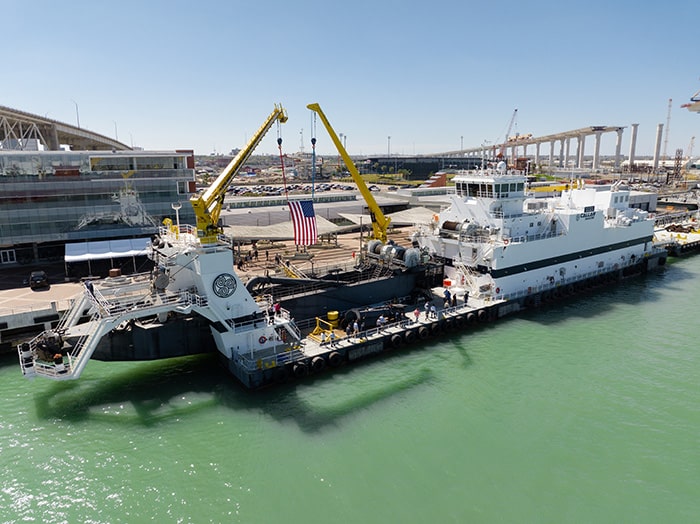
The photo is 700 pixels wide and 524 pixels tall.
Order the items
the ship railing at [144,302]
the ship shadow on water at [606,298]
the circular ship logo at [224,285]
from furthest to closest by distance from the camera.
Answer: the ship shadow on water at [606,298]
the circular ship logo at [224,285]
the ship railing at [144,302]

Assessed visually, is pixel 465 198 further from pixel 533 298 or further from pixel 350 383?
pixel 350 383

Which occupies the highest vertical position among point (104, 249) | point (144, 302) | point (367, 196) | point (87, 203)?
point (367, 196)

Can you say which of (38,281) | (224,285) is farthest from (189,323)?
(38,281)

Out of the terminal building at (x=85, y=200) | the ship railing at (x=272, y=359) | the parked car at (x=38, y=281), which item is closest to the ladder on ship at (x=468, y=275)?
the ship railing at (x=272, y=359)

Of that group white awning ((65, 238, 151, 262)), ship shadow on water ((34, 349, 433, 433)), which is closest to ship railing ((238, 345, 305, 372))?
ship shadow on water ((34, 349, 433, 433))

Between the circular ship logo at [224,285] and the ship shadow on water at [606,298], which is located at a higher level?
the circular ship logo at [224,285]

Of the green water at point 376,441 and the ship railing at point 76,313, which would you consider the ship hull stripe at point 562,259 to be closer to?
the green water at point 376,441

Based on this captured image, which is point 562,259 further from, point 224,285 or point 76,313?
point 76,313
